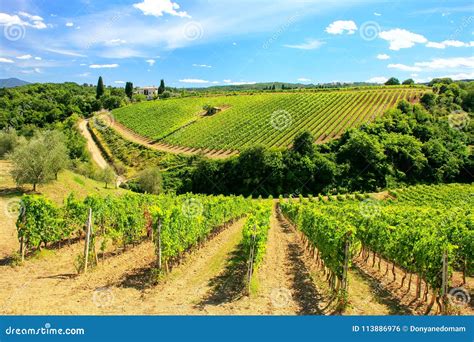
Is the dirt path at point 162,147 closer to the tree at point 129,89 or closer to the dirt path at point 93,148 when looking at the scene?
the dirt path at point 93,148

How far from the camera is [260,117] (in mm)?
101375

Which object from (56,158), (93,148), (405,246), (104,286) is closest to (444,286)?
(405,246)

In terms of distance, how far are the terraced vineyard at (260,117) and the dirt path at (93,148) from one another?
12554mm

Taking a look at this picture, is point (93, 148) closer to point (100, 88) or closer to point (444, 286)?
point (100, 88)

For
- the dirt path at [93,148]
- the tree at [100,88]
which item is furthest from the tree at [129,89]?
the dirt path at [93,148]

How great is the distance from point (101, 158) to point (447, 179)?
8249 cm

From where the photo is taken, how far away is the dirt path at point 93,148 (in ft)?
282

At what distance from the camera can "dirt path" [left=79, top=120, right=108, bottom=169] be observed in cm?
8594

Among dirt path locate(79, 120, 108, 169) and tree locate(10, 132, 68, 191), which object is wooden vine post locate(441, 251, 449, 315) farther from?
dirt path locate(79, 120, 108, 169)

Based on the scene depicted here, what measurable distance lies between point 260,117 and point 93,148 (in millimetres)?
48614

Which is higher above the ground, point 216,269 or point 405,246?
point 405,246

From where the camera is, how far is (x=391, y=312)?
14.3 meters

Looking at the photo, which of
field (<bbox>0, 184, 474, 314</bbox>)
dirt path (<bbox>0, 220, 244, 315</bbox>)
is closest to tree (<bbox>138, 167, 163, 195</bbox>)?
field (<bbox>0, 184, 474, 314</bbox>)

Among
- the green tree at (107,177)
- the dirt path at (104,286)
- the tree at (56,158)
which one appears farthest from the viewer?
the green tree at (107,177)
